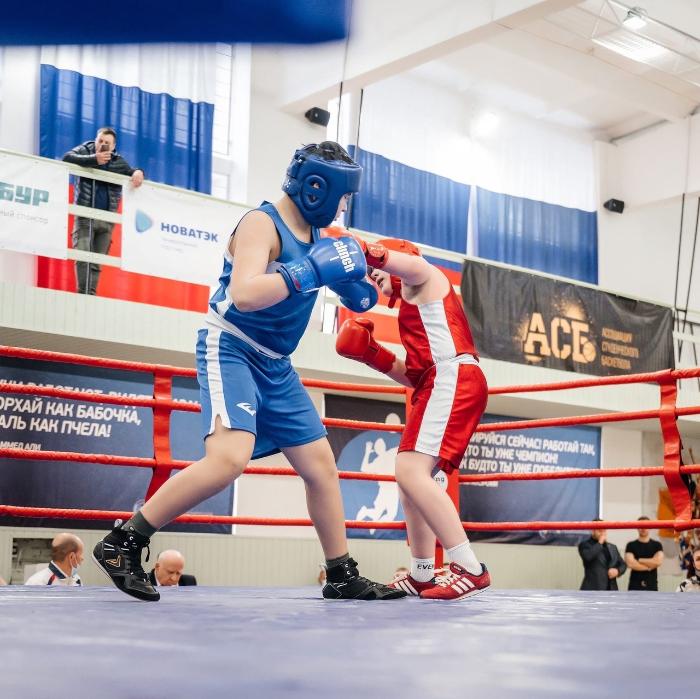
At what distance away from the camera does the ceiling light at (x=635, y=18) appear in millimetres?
9375

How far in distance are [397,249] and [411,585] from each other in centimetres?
95

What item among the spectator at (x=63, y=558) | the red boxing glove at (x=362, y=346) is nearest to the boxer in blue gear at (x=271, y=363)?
the red boxing glove at (x=362, y=346)

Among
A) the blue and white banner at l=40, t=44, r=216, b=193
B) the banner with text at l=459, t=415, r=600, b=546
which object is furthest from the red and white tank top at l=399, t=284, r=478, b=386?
the banner with text at l=459, t=415, r=600, b=546

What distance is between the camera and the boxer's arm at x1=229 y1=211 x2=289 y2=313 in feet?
7.26

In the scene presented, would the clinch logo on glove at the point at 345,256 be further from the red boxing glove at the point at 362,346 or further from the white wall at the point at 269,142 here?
the white wall at the point at 269,142

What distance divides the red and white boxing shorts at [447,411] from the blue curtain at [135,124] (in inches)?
237

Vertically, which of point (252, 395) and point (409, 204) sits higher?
point (409, 204)

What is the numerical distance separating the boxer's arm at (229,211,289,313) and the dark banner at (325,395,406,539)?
5.97 metres

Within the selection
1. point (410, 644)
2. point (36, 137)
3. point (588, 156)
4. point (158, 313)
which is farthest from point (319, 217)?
point (588, 156)

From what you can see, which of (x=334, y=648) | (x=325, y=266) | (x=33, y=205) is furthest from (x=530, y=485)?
(x=334, y=648)

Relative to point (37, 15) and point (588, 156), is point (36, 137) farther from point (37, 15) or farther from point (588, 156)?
point (37, 15)

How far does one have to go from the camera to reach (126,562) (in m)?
2.20

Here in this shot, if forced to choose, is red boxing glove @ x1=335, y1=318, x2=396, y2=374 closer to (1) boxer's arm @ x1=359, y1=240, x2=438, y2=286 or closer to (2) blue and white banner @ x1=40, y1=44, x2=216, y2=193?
(1) boxer's arm @ x1=359, y1=240, x2=438, y2=286

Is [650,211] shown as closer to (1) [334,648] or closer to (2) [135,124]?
(2) [135,124]
